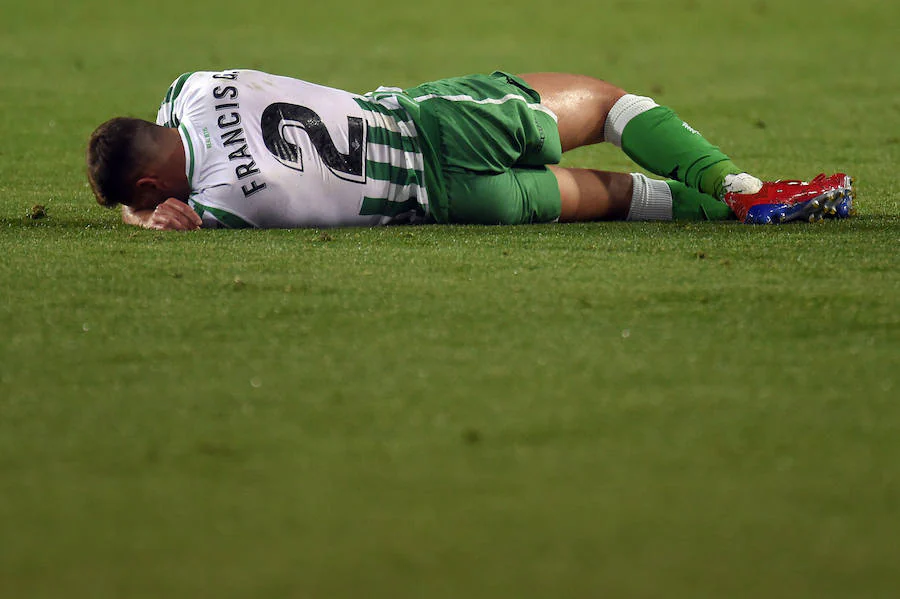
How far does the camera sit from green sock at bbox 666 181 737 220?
11.4 feet

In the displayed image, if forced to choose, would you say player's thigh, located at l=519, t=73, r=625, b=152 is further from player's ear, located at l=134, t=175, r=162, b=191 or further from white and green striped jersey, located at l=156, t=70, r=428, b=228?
player's ear, located at l=134, t=175, r=162, b=191

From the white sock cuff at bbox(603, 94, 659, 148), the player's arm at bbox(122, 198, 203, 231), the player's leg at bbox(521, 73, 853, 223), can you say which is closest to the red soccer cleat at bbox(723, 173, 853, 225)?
the player's leg at bbox(521, 73, 853, 223)

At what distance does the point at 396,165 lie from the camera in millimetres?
3287

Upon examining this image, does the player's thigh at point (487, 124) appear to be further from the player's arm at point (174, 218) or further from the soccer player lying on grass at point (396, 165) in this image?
the player's arm at point (174, 218)

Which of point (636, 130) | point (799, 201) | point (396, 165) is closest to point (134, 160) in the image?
point (396, 165)

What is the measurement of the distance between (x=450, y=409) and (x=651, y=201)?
6.06 feet

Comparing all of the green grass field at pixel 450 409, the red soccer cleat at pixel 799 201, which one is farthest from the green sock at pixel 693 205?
the green grass field at pixel 450 409

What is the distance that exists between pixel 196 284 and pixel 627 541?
1353 millimetres

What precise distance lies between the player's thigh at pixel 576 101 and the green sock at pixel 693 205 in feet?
0.93

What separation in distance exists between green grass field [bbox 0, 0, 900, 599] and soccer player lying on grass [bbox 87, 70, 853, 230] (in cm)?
10

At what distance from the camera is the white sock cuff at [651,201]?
11.5ft

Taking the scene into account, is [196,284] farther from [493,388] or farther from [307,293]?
[493,388]

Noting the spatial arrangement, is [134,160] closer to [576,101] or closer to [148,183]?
[148,183]

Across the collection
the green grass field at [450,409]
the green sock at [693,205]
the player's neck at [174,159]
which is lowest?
the green grass field at [450,409]
